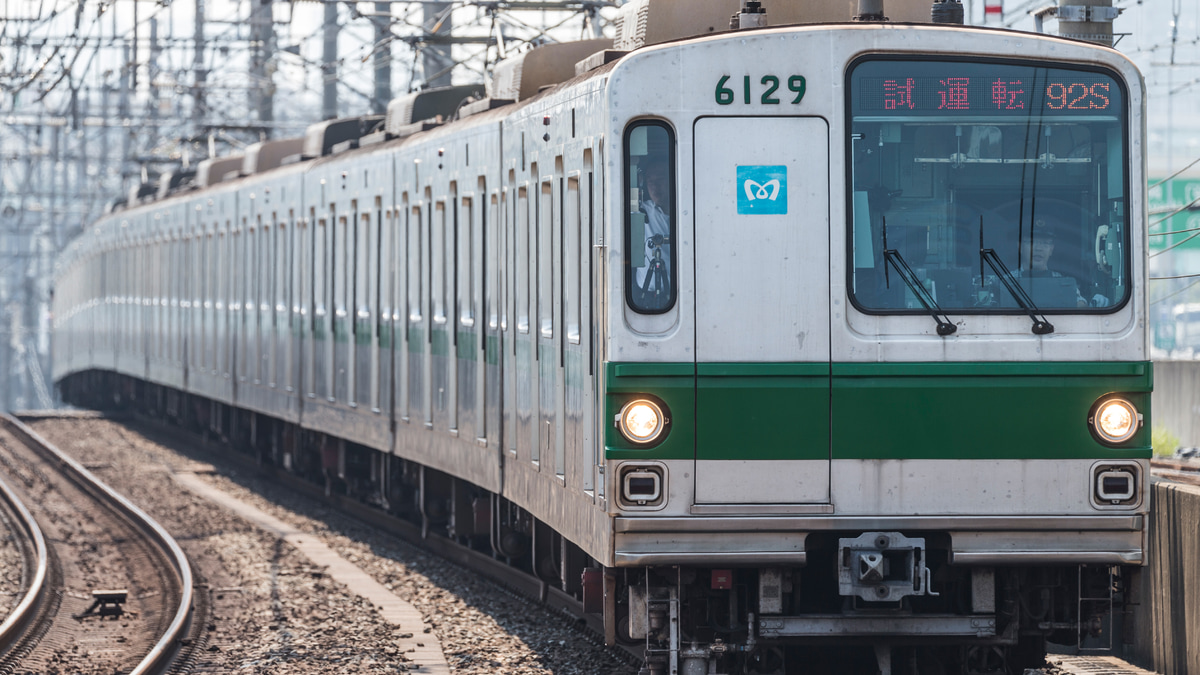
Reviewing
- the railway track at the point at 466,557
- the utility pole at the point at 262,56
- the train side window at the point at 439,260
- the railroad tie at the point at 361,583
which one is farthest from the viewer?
the utility pole at the point at 262,56

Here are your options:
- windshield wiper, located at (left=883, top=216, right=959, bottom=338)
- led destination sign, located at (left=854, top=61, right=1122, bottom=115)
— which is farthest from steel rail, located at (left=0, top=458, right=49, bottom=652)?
led destination sign, located at (left=854, top=61, right=1122, bottom=115)

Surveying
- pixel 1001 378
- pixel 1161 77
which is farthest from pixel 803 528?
pixel 1161 77

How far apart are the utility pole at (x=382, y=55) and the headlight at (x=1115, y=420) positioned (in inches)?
427

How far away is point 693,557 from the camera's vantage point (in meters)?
6.71

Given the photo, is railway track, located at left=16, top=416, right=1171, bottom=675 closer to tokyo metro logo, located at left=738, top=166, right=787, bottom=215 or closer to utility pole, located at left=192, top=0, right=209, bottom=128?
tokyo metro logo, located at left=738, top=166, right=787, bottom=215

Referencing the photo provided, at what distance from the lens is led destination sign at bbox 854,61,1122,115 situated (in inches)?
267

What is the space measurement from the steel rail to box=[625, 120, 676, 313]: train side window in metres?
5.17

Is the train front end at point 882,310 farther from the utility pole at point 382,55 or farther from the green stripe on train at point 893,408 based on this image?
the utility pole at point 382,55

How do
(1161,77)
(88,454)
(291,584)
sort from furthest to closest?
(1161,77), (88,454), (291,584)

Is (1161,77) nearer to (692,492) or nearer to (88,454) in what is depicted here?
(88,454)

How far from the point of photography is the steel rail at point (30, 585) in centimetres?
1052

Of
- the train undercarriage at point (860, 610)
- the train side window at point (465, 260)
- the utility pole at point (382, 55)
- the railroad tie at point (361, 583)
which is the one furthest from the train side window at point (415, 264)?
the train undercarriage at point (860, 610)

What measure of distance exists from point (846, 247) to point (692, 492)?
3.37ft

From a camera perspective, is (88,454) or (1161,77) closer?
(88,454)
